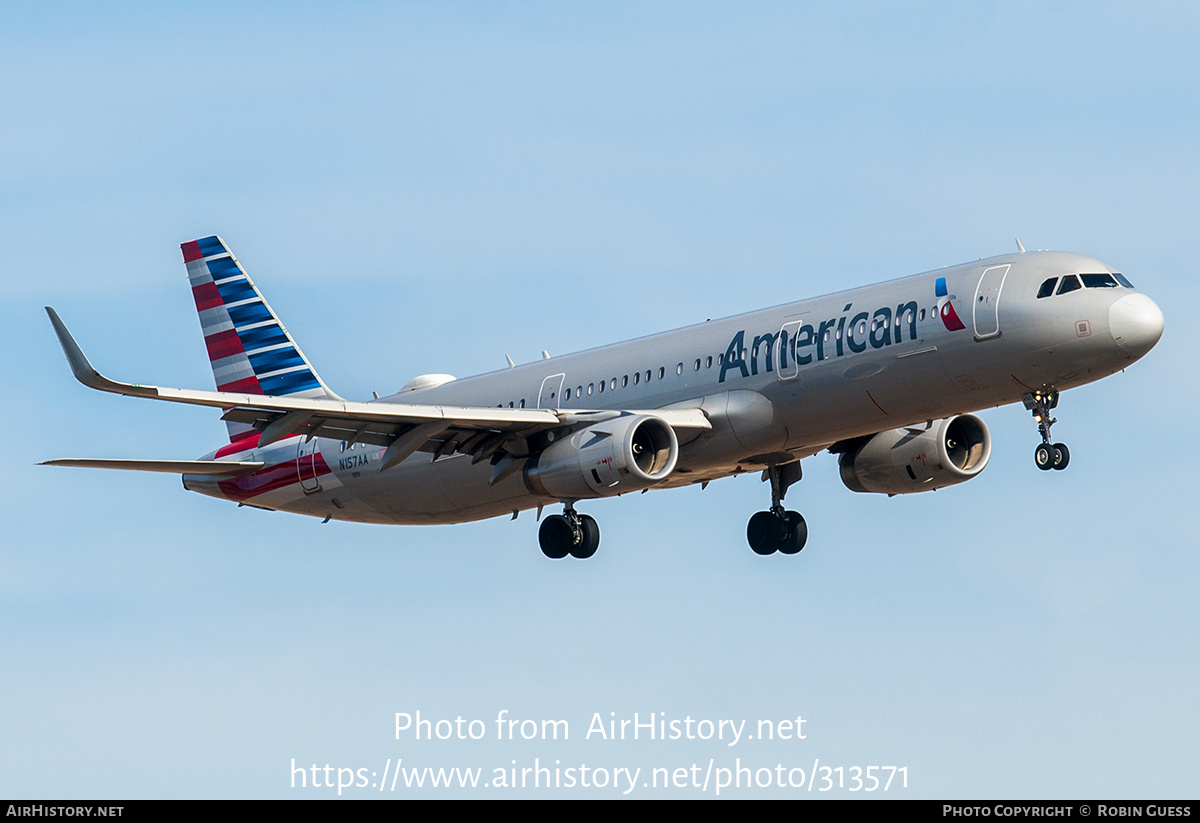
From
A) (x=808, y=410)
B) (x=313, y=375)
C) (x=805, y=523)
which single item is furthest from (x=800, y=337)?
(x=313, y=375)

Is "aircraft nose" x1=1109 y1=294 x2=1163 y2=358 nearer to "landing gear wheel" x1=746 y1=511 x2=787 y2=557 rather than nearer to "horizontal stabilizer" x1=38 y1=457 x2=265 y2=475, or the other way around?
"landing gear wheel" x1=746 y1=511 x2=787 y2=557

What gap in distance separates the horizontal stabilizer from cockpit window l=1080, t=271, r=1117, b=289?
23.3 m

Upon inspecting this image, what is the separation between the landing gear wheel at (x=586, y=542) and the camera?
154 feet

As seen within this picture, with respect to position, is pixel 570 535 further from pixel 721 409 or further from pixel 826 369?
pixel 826 369

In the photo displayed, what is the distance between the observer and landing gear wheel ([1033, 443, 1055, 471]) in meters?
40.6

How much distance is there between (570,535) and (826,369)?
8030 mm

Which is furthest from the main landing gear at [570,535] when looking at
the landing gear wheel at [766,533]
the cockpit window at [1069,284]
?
the cockpit window at [1069,284]

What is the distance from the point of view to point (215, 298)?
57.8 m

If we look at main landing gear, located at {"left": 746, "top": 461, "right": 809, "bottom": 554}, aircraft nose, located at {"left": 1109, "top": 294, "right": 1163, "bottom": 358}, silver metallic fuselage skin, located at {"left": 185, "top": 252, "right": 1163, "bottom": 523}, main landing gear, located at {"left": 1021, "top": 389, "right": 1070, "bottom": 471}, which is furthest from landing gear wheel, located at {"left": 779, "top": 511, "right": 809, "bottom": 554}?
aircraft nose, located at {"left": 1109, "top": 294, "right": 1163, "bottom": 358}

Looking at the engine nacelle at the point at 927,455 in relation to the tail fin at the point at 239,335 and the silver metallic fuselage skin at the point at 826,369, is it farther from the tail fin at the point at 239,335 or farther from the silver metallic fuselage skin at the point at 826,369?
the tail fin at the point at 239,335

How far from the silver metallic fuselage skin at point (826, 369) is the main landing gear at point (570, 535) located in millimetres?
741

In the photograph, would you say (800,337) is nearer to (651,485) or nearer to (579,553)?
(651,485)

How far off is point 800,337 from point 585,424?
5460 mm

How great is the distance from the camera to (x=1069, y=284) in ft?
134
